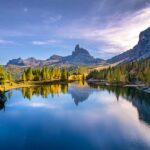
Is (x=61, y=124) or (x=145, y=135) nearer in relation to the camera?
(x=145, y=135)

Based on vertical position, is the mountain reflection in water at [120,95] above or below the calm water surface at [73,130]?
above

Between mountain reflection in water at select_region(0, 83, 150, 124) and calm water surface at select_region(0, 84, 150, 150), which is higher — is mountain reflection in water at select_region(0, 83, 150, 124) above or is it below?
above

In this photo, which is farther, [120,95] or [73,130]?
[120,95]

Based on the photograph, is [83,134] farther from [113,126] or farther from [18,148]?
[18,148]

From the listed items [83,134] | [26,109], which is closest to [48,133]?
[83,134]

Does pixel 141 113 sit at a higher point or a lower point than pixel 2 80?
lower

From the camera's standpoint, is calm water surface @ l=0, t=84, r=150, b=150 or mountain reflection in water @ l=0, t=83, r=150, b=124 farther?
mountain reflection in water @ l=0, t=83, r=150, b=124

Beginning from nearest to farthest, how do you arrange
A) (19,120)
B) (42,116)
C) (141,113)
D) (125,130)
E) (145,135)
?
(145,135)
(125,130)
(19,120)
(42,116)
(141,113)

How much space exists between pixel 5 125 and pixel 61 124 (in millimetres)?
14368

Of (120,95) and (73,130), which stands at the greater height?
(120,95)

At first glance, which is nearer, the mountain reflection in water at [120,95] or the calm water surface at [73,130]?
the calm water surface at [73,130]

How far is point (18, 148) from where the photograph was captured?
45062mm

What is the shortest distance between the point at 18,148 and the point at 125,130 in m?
26.5

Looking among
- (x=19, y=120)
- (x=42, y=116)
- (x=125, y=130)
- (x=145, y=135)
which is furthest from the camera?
(x=42, y=116)
